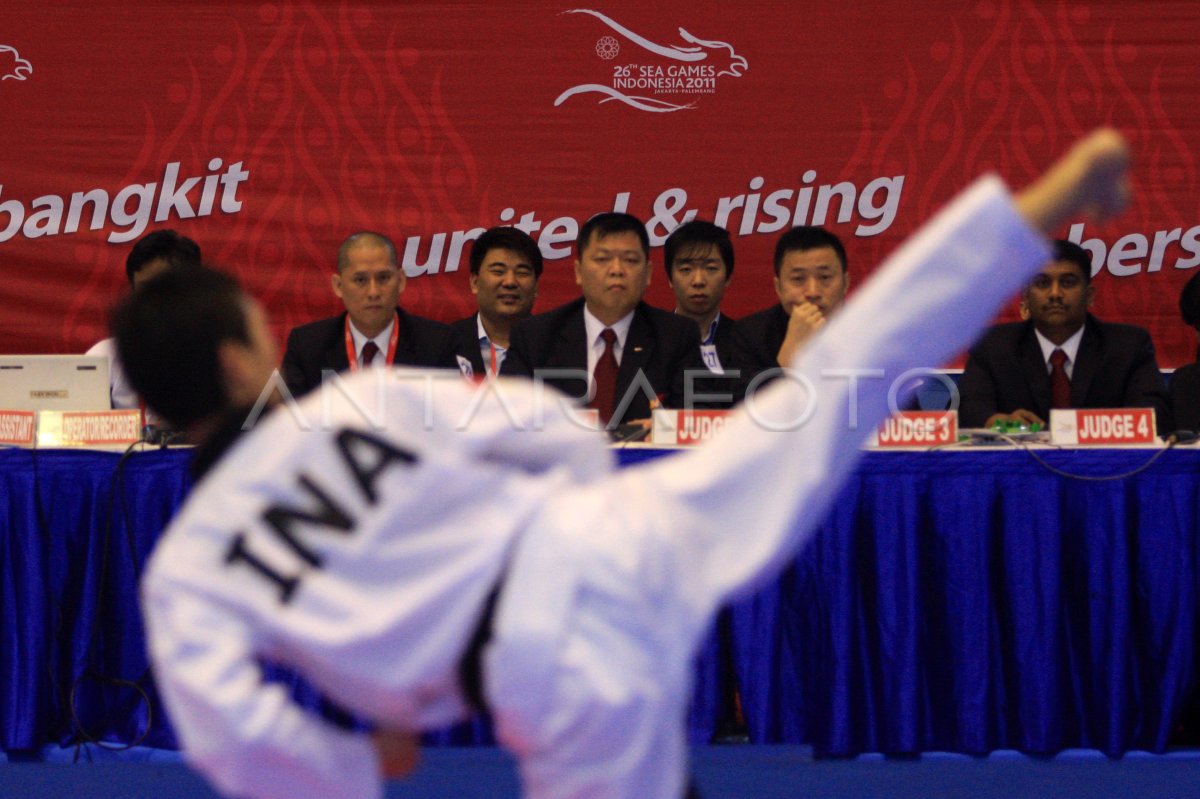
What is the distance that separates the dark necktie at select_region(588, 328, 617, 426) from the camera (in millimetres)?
4367

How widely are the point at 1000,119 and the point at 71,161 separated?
11.4 ft

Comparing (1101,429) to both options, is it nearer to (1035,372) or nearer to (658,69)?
(1035,372)

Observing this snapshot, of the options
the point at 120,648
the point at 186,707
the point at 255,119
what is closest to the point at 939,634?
the point at 120,648

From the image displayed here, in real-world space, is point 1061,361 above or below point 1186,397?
above

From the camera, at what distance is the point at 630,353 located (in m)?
4.39

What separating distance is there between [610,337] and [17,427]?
1.72 metres

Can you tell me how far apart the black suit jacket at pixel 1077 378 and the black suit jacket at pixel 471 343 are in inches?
58.8

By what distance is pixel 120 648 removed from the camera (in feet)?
11.7

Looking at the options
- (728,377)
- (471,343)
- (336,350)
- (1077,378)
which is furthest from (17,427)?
(1077,378)

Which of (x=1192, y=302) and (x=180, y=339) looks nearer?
(x=180, y=339)

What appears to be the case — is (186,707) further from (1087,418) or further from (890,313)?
(1087,418)

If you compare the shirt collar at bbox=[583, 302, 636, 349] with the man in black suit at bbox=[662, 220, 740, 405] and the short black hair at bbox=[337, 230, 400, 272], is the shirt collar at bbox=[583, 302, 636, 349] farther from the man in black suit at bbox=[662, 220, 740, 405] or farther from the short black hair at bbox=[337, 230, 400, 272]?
the short black hair at bbox=[337, 230, 400, 272]

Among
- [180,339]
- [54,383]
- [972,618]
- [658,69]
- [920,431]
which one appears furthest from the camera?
[658,69]

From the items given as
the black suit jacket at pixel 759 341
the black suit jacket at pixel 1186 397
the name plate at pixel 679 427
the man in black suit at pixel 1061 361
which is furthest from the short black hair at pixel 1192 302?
the name plate at pixel 679 427
